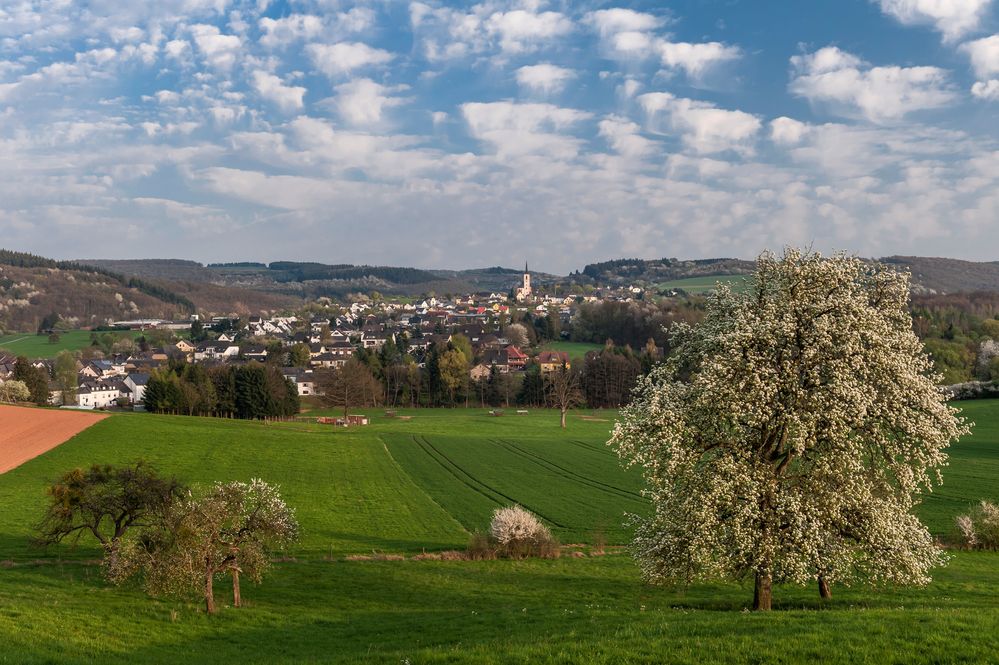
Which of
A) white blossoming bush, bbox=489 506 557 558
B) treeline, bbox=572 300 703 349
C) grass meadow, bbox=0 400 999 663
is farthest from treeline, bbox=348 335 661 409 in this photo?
white blossoming bush, bbox=489 506 557 558

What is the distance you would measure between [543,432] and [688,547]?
7551cm

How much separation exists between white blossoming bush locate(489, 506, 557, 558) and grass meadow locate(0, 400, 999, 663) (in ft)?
5.16

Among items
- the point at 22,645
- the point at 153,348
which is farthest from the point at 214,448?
the point at 153,348

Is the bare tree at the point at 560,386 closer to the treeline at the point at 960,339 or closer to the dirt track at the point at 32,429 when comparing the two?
the treeline at the point at 960,339

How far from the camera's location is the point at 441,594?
3192 centimetres

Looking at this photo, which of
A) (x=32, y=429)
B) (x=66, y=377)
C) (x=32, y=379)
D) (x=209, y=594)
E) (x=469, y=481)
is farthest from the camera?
(x=66, y=377)

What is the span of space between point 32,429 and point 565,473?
56.0m

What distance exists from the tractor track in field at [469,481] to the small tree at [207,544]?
73.8 ft

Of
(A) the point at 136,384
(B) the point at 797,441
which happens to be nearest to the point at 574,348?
(A) the point at 136,384

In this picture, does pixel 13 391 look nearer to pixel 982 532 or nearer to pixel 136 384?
pixel 136 384

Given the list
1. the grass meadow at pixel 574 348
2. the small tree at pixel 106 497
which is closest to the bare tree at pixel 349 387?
the grass meadow at pixel 574 348

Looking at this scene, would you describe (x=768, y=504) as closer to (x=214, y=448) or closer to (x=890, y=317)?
(x=890, y=317)

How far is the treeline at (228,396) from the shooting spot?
108 m

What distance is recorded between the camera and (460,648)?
18453 mm
